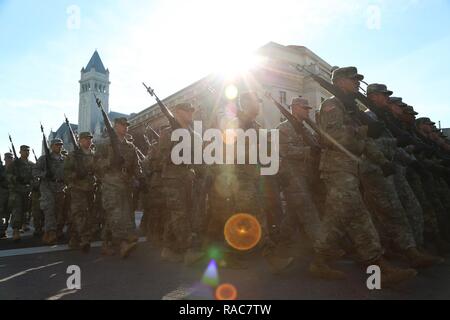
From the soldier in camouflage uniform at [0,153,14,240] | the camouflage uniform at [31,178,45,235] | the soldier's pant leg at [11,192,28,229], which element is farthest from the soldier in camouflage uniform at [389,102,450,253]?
the soldier in camouflage uniform at [0,153,14,240]

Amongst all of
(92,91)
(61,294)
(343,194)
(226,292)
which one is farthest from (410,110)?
(92,91)

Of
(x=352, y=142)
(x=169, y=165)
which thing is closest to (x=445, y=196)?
(x=352, y=142)

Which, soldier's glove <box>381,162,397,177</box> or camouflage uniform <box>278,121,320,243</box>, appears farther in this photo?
camouflage uniform <box>278,121,320,243</box>

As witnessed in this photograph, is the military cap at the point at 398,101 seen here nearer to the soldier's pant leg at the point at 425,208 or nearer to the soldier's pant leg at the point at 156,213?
the soldier's pant leg at the point at 425,208

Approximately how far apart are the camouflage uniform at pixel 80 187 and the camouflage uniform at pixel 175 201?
210 centimetres

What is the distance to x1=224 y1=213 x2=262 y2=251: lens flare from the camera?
4.39 metres

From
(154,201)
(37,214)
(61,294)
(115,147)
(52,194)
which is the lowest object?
(61,294)

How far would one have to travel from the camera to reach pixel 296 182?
516 centimetres

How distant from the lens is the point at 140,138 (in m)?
42.9

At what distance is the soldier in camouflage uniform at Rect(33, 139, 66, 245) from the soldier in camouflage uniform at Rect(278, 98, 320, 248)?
507 cm

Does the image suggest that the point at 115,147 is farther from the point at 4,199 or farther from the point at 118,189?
the point at 4,199

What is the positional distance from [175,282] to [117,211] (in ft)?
7.34

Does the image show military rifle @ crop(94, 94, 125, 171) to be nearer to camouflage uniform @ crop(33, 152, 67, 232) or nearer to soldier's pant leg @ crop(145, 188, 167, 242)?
soldier's pant leg @ crop(145, 188, 167, 242)
